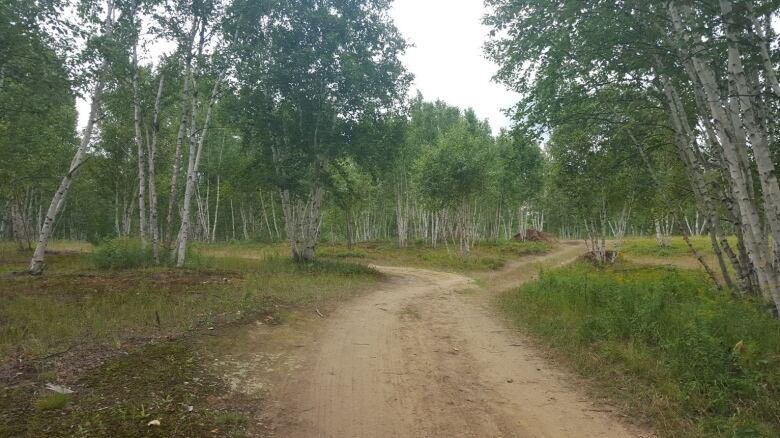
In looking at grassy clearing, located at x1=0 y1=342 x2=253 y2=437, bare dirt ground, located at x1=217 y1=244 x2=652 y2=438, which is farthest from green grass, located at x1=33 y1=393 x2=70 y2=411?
bare dirt ground, located at x1=217 y1=244 x2=652 y2=438

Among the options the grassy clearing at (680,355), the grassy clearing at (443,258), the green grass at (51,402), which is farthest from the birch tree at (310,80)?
the green grass at (51,402)

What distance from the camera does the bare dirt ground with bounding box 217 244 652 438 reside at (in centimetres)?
448

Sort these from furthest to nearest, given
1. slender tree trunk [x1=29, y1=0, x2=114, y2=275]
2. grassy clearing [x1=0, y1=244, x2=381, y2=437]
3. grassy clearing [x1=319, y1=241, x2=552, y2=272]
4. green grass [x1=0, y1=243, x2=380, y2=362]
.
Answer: grassy clearing [x1=319, y1=241, x2=552, y2=272] < slender tree trunk [x1=29, y1=0, x2=114, y2=275] < green grass [x1=0, y1=243, x2=380, y2=362] < grassy clearing [x1=0, y1=244, x2=381, y2=437]

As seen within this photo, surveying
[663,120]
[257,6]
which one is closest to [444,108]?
[257,6]

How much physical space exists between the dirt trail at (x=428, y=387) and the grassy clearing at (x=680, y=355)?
1.93ft

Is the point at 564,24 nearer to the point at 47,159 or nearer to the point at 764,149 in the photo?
the point at 764,149

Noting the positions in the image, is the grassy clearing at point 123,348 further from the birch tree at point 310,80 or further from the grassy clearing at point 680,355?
the birch tree at point 310,80

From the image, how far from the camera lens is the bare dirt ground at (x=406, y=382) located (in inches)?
176

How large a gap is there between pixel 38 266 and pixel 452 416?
15.1 m

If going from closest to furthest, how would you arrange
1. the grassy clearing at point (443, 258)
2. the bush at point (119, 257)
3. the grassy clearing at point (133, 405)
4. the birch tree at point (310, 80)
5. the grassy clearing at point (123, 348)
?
the grassy clearing at point (133, 405) < the grassy clearing at point (123, 348) < the bush at point (119, 257) < the birch tree at point (310, 80) < the grassy clearing at point (443, 258)

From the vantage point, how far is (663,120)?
12211 millimetres

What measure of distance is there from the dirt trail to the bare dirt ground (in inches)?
0.5

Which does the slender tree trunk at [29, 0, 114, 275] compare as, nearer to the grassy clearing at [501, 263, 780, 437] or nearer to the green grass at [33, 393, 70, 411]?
the green grass at [33, 393, 70, 411]

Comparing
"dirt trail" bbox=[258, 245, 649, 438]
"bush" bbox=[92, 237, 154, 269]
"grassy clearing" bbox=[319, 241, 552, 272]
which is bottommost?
"dirt trail" bbox=[258, 245, 649, 438]
